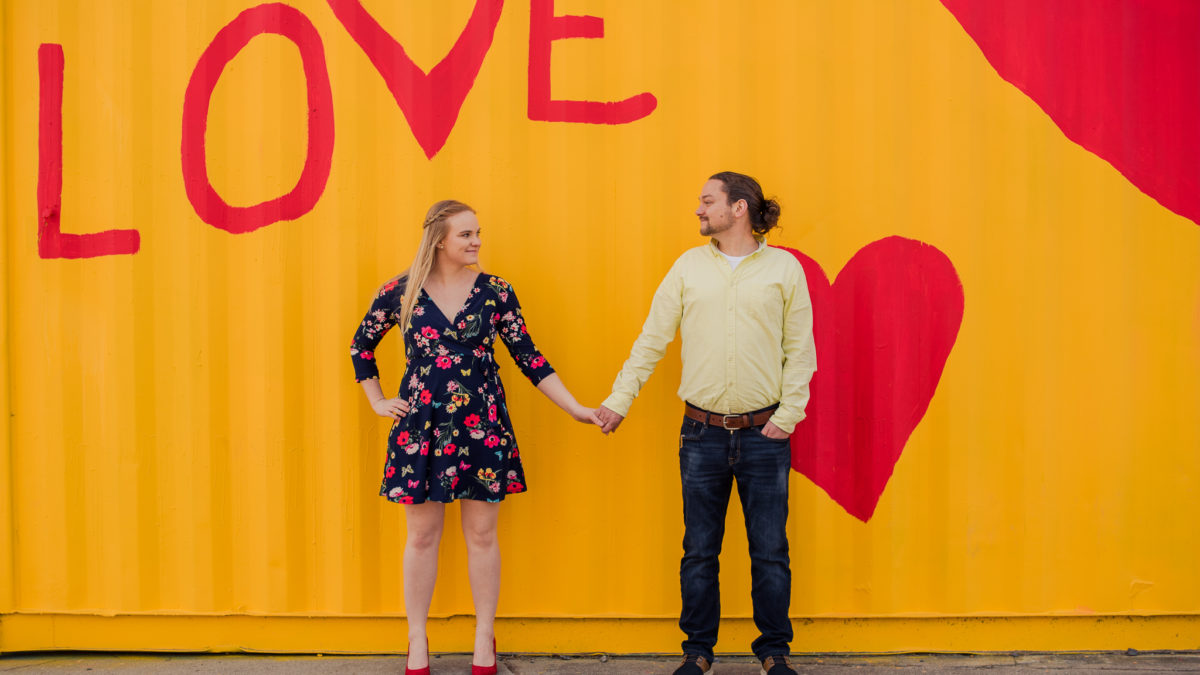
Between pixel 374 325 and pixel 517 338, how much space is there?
574 millimetres

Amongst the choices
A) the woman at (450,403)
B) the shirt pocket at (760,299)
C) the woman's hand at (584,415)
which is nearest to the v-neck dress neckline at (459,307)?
the woman at (450,403)

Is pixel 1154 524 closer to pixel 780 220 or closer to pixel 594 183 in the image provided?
pixel 780 220

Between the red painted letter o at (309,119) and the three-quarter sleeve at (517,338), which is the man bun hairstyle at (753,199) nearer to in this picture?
the three-quarter sleeve at (517,338)

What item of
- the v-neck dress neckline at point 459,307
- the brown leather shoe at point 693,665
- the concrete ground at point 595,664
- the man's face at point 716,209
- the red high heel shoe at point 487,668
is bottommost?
the concrete ground at point 595,664

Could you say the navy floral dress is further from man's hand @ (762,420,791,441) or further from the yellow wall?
man's hand @ (762,420,791,441)

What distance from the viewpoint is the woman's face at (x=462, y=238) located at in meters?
3.07

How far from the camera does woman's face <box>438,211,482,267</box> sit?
307 centimetres

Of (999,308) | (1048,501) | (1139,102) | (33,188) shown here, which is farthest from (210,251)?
(1139,102)

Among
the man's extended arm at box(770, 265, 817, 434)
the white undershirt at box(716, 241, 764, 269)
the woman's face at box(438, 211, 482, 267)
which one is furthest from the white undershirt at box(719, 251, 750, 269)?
the woman's face at box(438, 211, 482, 267)

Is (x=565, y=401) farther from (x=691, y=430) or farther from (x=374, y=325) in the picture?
(x=374, y=325)

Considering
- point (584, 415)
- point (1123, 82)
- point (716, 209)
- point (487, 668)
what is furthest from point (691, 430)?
point (1123, 82)

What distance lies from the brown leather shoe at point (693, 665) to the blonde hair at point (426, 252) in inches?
66.7

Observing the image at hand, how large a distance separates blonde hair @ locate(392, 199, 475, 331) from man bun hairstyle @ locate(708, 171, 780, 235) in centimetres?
102

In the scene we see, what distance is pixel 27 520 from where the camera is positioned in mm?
3523
